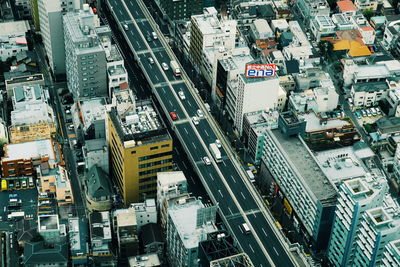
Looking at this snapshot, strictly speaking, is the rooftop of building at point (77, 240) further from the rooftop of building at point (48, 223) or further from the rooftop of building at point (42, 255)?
the rooftop of building at point (48, 223)

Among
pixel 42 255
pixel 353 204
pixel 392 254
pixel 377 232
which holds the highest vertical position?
Answer: pixel 353 204

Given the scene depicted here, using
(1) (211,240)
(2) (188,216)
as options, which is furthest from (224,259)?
(2) (188,216)

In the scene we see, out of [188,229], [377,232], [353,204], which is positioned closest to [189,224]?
[188,229]

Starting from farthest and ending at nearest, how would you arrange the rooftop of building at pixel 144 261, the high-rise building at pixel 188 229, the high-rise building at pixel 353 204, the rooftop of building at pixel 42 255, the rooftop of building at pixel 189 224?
1. the rooftop of building at pixel 144 261
2. the rooftop of building at pixel 42 255
3. the high-rise building at pixel 353 204
4. the rooftop of building at pixel 189 224
5. the high-rise building at pixel 188 229

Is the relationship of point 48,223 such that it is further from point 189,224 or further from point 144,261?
point 189,224

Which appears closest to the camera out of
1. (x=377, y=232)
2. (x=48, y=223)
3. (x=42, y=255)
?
(x=377, y=232)

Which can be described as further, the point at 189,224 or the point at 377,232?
the point at 189,224

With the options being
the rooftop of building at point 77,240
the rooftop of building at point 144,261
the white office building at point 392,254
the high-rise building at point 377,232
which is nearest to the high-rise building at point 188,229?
the rooftop of building at point 144,261
